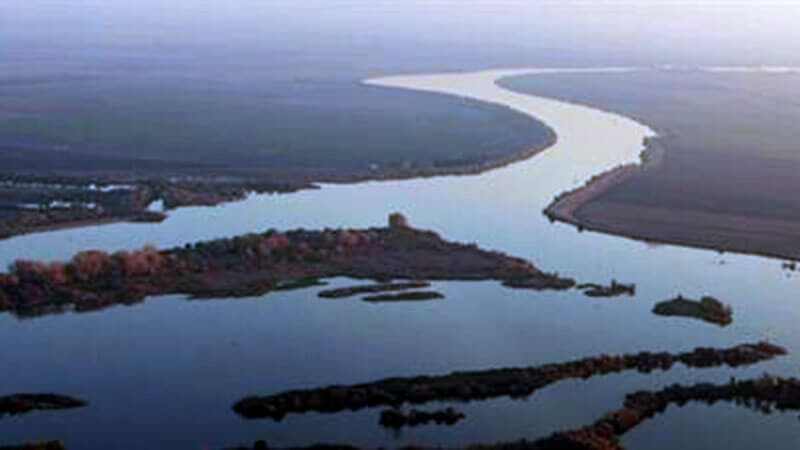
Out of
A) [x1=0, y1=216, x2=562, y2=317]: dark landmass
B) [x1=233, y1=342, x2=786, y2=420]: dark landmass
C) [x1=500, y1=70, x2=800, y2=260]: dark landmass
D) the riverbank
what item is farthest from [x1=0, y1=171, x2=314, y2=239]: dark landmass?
[x1=233, y1=342, x2=786, y2=420]: dark landmass

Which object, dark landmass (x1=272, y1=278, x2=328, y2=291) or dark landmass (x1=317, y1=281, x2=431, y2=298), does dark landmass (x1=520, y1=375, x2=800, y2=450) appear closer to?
dark landmass (x1=317, y1=281, x2=431, y2=298)

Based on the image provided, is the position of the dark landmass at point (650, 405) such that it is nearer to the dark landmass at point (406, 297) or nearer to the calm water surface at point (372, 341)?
the calm water surface at point (372, 341)

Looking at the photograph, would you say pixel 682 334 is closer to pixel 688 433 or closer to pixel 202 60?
pixel 688 433

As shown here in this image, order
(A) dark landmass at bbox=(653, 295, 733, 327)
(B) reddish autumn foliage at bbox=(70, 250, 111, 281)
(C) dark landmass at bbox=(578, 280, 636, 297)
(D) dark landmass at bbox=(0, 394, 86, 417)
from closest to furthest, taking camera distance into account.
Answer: (D) dark landmass at bbox=(0, 394, 86, 417) < (A) dark landmass at bbox=(653, 295, 733, 327) < (B) reddish autumn foliage at bbox=(70, 250, 111, 281) < (C) dark landmass at bbox=(578, 280, 636, 297)

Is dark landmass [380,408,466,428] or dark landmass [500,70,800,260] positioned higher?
dark landmass [500,70,800,260]

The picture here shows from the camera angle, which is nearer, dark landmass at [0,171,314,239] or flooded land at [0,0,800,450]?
flooded land at [0,0,800,450]

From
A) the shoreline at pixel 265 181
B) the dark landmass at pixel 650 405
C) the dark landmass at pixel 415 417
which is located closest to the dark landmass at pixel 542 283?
the dark landmass at pixel 650 405
